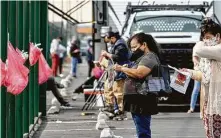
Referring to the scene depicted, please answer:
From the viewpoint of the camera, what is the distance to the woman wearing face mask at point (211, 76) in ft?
29.3

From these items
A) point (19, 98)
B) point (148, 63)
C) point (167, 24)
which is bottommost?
point (19, 98)

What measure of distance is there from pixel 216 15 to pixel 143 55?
995 cm

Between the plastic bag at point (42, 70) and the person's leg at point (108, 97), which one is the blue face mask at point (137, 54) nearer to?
the plastic bag at point (42, 70)

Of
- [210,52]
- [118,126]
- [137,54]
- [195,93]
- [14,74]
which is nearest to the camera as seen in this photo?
[210,52]

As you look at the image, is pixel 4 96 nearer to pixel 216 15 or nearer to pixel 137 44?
pixel 137 44

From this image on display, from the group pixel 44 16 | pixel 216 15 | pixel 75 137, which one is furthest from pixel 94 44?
pixel 75 137

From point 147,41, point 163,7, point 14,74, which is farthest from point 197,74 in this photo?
point 163,7

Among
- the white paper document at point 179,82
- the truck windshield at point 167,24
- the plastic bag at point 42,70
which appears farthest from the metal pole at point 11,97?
the truck windshield at point 167,24

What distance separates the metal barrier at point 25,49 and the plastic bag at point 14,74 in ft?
0.41

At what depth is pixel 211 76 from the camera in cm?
904

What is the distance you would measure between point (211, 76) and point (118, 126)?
217 inches

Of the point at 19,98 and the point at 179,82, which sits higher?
the point at 179,82

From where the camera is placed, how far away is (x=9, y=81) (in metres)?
9.76

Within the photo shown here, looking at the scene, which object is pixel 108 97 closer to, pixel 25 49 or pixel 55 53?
pixel 25 49
